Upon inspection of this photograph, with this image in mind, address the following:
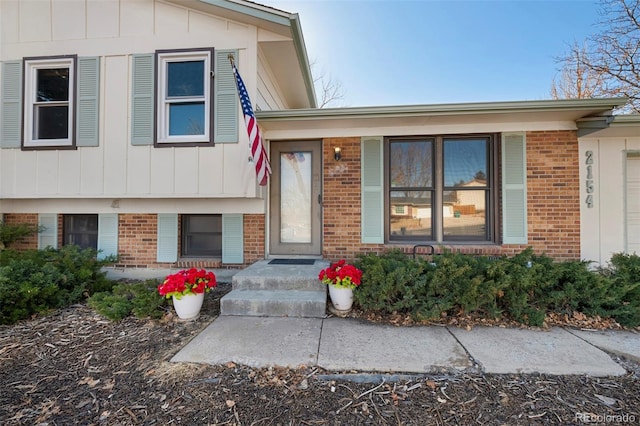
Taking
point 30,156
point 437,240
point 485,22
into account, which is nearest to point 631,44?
point 485,22

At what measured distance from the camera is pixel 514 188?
464cm

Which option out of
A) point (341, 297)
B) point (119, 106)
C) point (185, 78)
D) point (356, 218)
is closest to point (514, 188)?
point (356, 218)

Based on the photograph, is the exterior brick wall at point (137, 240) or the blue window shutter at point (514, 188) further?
the exterior brick wall at point (137, 240)

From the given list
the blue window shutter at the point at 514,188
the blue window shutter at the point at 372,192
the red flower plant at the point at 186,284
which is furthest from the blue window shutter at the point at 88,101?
the blue window shutter at the point at 514,188

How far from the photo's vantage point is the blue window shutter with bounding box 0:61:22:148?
4.82m

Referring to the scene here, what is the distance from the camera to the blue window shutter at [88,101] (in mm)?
4727

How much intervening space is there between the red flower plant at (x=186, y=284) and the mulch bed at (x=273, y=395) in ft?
2.51

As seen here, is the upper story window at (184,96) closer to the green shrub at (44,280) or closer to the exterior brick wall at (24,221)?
the green shrub at (44,280)

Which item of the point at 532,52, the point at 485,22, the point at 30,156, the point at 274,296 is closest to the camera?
the point at 274,296

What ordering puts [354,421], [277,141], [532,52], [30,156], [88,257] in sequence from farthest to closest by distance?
[532,52], [277,141], [30,156], [88,257], [354,421]

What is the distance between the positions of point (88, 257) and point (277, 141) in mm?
3651

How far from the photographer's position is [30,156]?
4.81 metres

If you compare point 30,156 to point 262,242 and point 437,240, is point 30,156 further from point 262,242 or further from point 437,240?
point 437,240

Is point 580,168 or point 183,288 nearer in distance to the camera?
point 183,288
